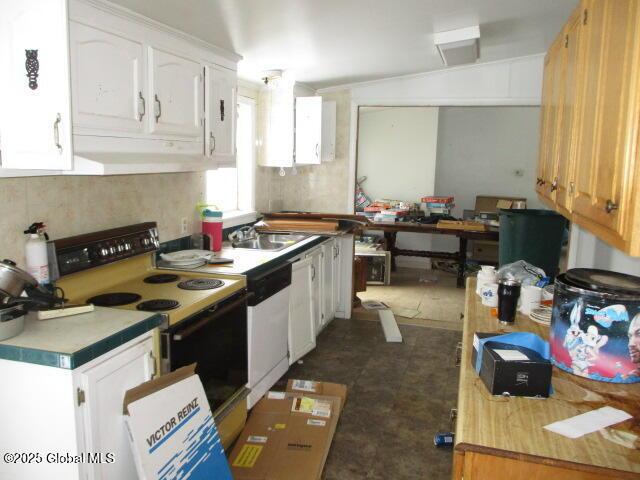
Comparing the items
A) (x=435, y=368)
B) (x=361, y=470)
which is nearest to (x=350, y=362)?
(x=435, y=368)

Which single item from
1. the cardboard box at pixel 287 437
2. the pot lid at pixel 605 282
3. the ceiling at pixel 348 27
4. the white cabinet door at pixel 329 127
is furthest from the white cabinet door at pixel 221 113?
the pot lid at pixel 605 282

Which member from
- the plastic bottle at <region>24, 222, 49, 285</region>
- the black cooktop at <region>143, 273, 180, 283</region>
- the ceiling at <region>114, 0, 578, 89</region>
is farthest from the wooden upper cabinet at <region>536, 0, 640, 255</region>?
the plastic bottle at <region>24, 222, 49, 285</region>

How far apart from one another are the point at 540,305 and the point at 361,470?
1.17 m

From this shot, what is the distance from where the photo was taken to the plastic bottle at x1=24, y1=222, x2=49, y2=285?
2041mm

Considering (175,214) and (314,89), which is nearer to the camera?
(175,214)

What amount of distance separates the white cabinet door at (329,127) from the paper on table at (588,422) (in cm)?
387

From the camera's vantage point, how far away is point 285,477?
2316 mm

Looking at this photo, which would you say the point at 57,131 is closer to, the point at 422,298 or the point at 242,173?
the point at 242,173

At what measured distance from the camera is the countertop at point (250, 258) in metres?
2.81

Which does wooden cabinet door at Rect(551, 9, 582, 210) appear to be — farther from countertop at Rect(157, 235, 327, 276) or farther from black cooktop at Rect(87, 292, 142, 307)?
black cooktop at Rect(87, 292, 142, 307)

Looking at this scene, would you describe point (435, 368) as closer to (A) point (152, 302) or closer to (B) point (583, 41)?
(A) point (152, 302)

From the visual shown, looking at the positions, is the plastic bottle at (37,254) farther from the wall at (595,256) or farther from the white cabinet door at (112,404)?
the wall at (595,256)

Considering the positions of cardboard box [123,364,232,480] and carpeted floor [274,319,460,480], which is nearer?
cardboard box [123,364,232,480]

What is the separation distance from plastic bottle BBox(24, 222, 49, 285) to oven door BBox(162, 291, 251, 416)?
0.56 metres
